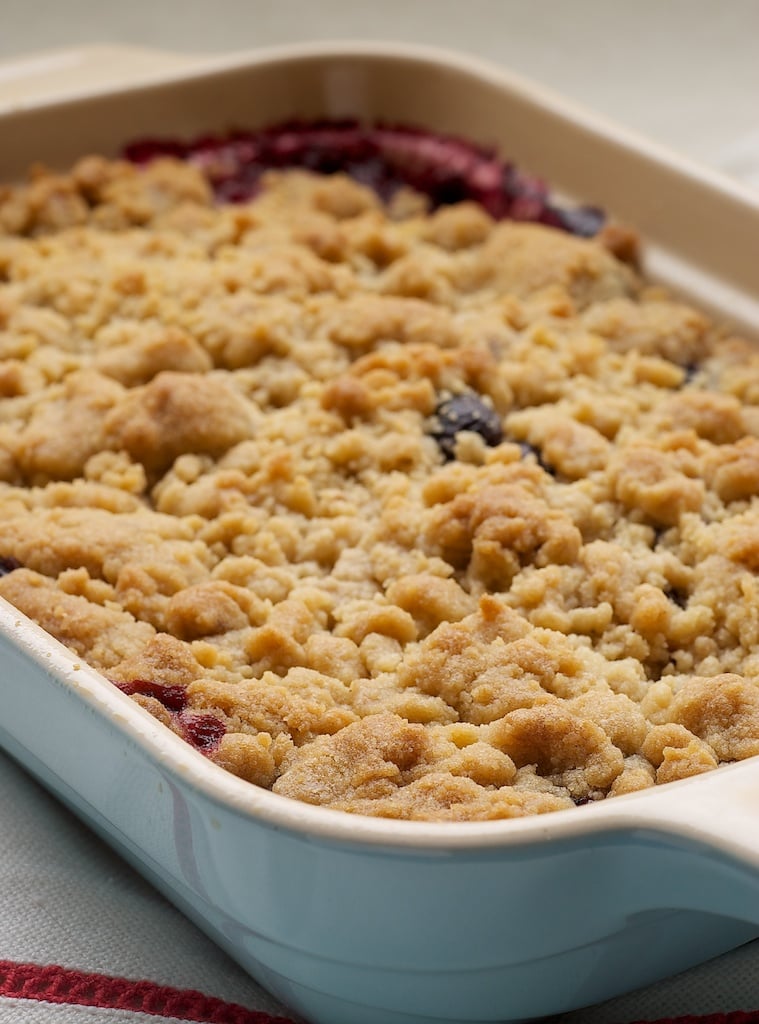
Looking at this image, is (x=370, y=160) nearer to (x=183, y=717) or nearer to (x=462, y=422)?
(x=462, y=422)

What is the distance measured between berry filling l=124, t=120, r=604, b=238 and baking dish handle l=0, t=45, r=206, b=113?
156mm

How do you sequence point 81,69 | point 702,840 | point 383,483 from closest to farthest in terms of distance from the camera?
point 702,840 → point 383,483 → point 81,69

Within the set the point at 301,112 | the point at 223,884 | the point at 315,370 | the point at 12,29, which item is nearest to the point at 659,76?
the point at 301,112

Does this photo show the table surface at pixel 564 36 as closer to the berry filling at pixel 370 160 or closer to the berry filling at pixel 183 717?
the berry filling at pixel 370 160

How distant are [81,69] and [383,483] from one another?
1.33m

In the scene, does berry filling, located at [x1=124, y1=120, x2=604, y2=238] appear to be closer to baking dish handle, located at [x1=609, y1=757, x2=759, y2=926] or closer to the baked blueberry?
the baked blueberry

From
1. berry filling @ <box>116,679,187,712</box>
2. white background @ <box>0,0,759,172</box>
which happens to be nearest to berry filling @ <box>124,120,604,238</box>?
white background @ <box>0,0,759,172</box>

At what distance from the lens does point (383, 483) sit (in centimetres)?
181

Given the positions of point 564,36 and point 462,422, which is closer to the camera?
point 462,422

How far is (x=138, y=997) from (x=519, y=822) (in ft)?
1.57

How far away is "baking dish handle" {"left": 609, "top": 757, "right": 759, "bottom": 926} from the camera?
1.15 m

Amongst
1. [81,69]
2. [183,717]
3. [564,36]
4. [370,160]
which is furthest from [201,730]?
[564,36]

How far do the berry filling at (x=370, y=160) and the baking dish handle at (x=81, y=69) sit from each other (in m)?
0.16

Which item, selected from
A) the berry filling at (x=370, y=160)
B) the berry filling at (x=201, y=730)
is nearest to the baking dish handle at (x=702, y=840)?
the berry filling at (x=201, y=730)
